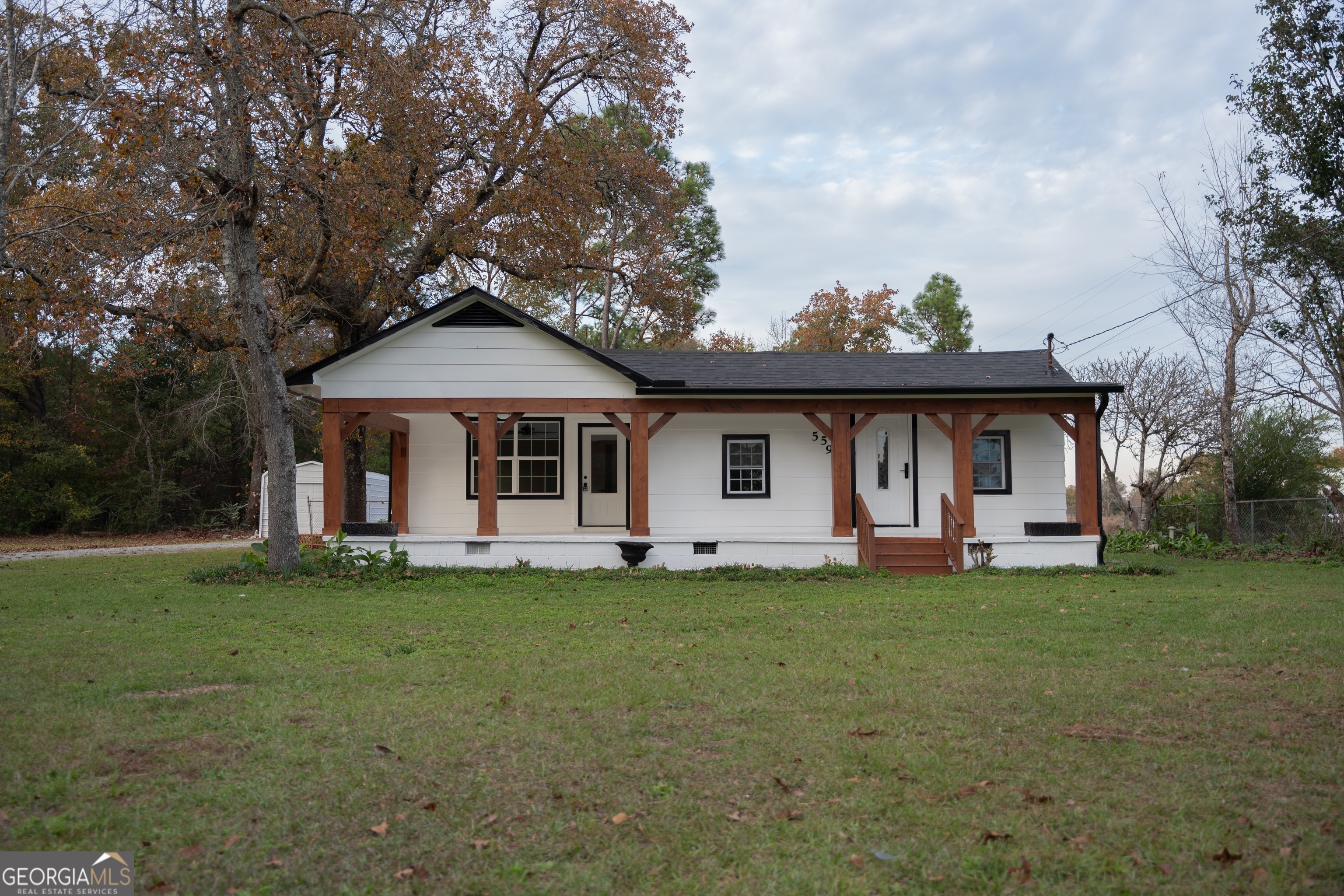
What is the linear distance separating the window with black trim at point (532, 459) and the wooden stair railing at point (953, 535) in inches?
267

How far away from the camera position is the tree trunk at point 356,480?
1845cm

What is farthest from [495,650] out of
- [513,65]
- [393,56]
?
[513,65]

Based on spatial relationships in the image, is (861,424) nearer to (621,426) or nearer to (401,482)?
(621,426)

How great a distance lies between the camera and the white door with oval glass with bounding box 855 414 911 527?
53.6ft

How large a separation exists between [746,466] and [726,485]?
0.51 m

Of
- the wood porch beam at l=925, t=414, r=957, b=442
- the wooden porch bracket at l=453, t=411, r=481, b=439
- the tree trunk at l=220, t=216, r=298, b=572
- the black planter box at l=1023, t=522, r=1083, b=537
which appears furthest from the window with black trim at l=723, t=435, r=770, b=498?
the tree trunk at l=220, t=216, r=298, b=572

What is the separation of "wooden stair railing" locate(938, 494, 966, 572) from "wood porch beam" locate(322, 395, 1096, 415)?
1647mm

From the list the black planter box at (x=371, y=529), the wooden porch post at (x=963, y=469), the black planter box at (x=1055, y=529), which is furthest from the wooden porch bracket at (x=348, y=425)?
the black planter box at (x=1055, y=529)

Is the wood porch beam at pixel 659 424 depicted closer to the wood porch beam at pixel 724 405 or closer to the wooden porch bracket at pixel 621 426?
the wood porch beam at pixel 724 405

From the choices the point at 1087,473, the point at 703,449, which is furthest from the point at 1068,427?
the point at 703,449

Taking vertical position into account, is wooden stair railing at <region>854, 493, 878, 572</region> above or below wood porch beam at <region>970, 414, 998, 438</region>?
below

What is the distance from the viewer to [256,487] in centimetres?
2802

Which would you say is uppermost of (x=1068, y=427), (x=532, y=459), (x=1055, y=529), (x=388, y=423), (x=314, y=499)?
(x=388, y=423)

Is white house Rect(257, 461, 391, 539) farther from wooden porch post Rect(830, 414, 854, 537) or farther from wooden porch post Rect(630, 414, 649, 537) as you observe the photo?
wooden porch post Rect(830, 414, 854, 537)
